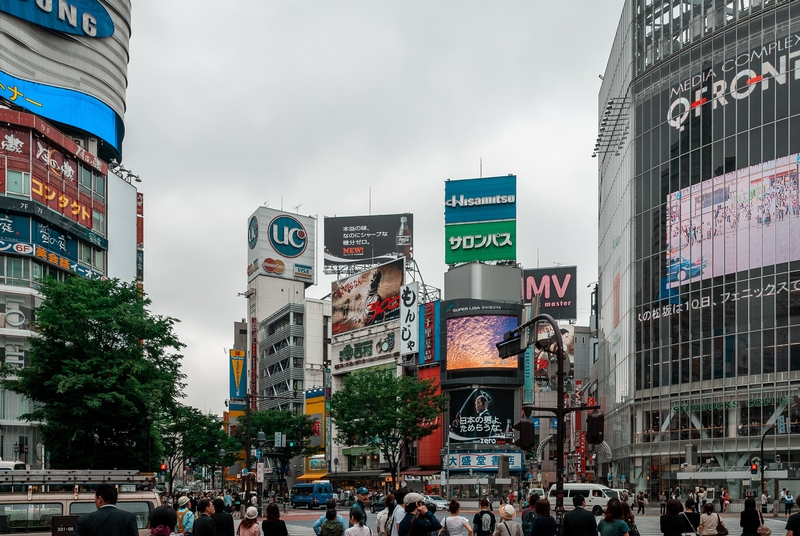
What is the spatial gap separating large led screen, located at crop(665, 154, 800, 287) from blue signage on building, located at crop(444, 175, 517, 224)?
38.7 m

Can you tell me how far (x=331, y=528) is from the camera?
17.5 m

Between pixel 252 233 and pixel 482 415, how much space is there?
6854 centimetres

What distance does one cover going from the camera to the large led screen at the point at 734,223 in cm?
7200

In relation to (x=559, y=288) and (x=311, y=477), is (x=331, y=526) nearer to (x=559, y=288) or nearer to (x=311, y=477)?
(x=311, y=477)

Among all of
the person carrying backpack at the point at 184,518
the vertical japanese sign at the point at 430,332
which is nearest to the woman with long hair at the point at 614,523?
the person carrying backpack at the point at 184,518

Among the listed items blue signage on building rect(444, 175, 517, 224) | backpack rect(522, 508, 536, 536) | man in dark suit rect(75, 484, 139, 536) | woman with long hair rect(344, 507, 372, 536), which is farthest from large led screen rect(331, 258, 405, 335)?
man in dark suit rect(75, 484, 139, 536)

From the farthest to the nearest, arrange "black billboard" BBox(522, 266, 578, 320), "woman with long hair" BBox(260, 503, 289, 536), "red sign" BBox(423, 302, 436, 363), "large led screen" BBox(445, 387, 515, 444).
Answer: "black billboard" BBox(522, 266, 578, 320), "red sign" BBox(423, 302, 436, 363), "large led screen" BBox(445, 387, 515, 444), "woman with long hair" BBox(260, 503, 289, 536)

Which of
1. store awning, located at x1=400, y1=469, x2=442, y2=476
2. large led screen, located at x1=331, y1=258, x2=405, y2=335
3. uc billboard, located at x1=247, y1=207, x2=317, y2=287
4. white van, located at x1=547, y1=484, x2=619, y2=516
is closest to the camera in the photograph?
white van, located at x1=547, y1=484, x2=619, y2=516

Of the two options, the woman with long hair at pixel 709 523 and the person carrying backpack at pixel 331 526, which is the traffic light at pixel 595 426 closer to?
the woman with long hair at pixel 709 523

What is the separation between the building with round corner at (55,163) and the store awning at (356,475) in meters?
42.4

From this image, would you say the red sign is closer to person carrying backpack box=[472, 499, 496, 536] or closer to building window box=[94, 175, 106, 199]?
building window box=[94, 175, 106, 199]

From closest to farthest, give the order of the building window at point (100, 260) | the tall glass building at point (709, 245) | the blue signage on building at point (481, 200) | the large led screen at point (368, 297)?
1. the tall glass building at point (709, 245)
2. the building window at point (100, 260)
3. the blue signage on building at point (481, 200)
4. the large led screen at point (368, 297)

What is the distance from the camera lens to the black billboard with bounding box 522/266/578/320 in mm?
145250

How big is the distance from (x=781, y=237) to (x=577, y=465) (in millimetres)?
58575
